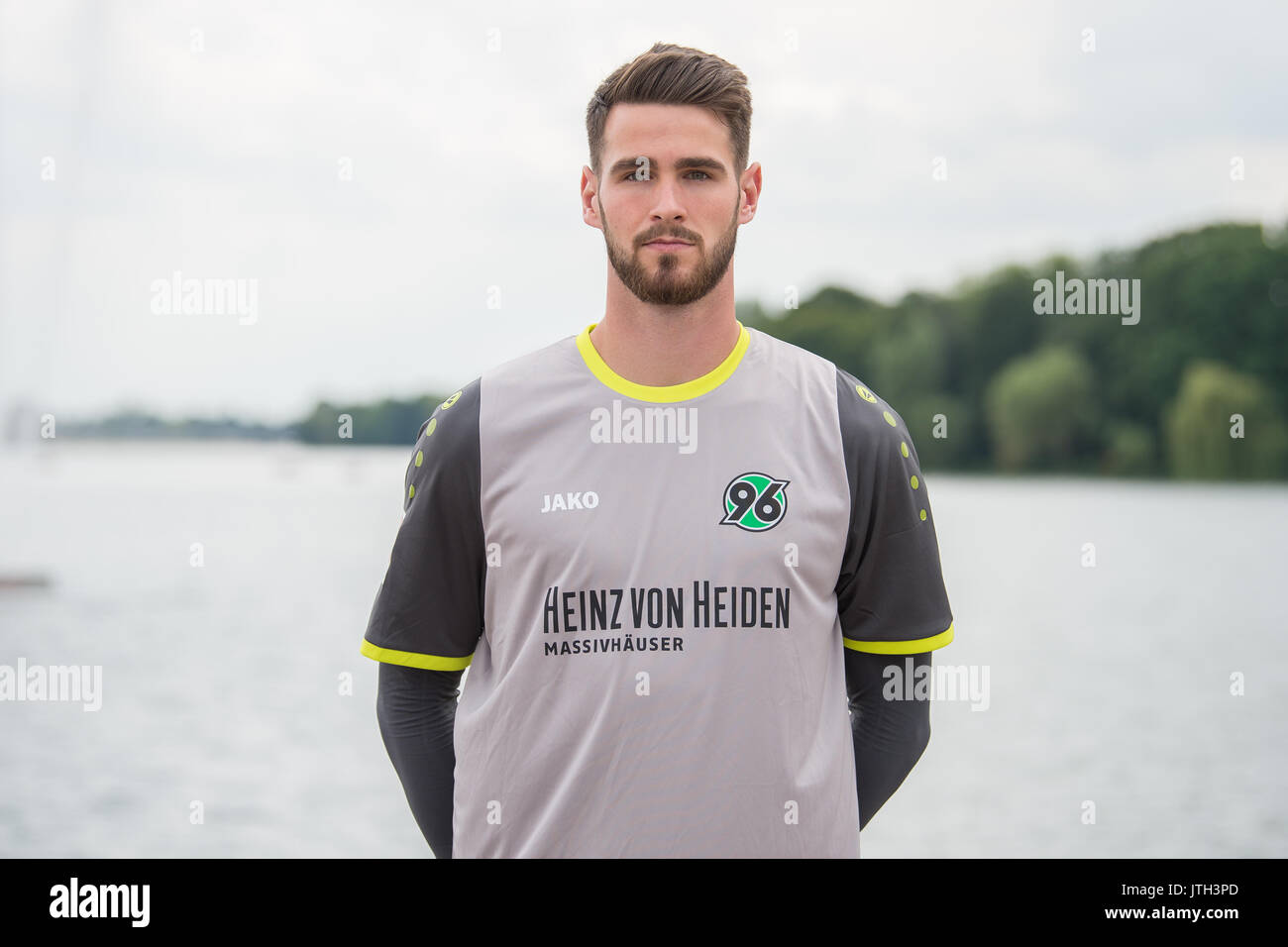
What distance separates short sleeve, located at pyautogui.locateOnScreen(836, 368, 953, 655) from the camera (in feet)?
7.38

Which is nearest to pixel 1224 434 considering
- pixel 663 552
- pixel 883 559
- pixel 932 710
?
pixel 932 710

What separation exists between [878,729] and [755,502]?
60 centimetres

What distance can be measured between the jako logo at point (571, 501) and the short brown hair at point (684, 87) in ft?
2.04

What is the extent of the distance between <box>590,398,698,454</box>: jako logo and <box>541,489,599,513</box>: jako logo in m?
0.11

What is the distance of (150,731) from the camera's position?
16.8 meters

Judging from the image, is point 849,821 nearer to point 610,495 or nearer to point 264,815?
point 610,495

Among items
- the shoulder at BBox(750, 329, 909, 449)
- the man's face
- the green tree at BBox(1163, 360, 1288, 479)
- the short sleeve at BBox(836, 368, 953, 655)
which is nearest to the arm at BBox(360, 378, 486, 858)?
the man's face

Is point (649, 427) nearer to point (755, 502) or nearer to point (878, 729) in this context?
point (755, 502)

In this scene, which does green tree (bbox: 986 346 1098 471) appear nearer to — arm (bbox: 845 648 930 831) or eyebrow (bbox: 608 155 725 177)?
arm (bbox: 845 648 930 831)

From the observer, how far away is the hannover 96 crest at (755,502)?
2.16m

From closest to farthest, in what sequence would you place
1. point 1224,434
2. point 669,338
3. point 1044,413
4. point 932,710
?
point 669,338 → point 932,710 → point 1224,434 → point 1044,413

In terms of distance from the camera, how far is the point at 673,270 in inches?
85.7

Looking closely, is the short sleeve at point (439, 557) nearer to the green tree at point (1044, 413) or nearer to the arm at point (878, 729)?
the arm at point (878, 729)
